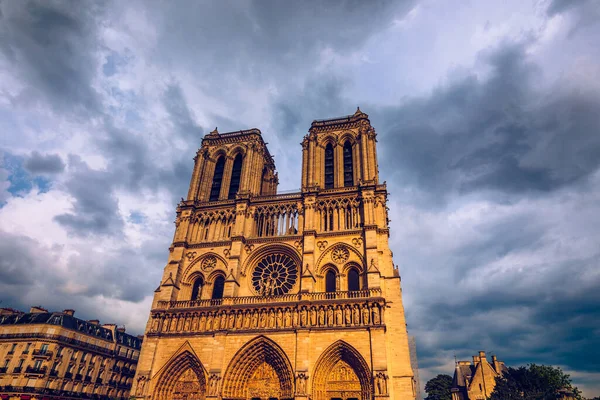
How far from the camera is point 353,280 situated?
1119 inches

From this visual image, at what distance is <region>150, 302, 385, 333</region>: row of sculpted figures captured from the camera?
25109 millimetres

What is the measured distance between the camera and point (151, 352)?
1072 inches

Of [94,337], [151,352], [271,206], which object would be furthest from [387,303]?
[94,337]

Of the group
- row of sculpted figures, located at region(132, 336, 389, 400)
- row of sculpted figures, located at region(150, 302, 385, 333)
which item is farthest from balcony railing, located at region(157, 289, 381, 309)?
row of sculpted figures, located at region(132, 336, 389, 400)

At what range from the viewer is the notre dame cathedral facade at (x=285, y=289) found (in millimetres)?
24609

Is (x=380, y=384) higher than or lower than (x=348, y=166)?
lower

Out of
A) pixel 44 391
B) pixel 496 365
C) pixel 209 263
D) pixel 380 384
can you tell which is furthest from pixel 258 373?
pixel 496 365

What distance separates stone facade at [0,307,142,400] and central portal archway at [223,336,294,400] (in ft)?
60.4

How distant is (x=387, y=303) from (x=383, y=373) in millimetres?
5096

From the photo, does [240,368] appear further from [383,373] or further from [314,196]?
[314,196]

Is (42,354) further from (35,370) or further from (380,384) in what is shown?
(380,384)

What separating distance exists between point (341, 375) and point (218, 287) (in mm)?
12009

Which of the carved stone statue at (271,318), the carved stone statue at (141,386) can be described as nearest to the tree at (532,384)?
the carved stone statue at (271,318)

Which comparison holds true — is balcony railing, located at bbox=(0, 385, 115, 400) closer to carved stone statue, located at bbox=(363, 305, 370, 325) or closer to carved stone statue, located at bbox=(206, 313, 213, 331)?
carved stone statue, located at bbox=(206, 313, 213, 331)
